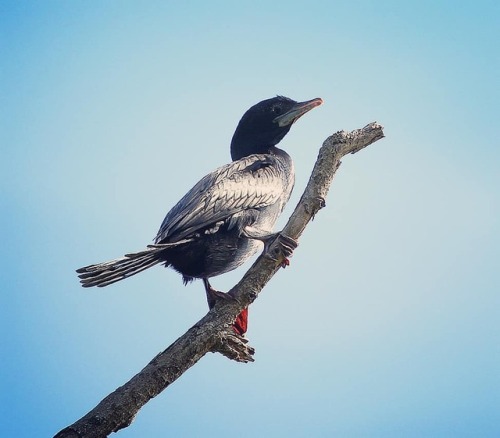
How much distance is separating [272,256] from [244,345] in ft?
2.31

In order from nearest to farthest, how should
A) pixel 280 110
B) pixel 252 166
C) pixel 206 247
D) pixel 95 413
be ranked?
1. pixel 95 413
2. pixel 206 247
3. pixel 252 166
4. pixel 280 110

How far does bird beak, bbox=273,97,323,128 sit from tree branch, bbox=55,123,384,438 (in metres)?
1.60

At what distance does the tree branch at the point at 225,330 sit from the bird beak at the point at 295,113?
63.1 inches

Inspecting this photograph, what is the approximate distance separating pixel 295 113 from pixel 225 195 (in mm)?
1392

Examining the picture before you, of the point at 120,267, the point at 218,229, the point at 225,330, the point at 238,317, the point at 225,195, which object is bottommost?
the point at 225,330

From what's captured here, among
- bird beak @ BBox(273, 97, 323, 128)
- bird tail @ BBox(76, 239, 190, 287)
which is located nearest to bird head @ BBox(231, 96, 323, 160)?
bird beak @ BBox(273, 97, 323, 128)

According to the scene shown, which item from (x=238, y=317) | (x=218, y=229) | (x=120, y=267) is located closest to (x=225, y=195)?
(x=218, y=229)

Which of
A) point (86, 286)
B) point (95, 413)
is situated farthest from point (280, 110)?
point (95, 413)

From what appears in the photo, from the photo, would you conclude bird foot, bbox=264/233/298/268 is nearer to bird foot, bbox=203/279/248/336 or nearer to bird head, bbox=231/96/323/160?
bird foot, bbox=203/279/248/336

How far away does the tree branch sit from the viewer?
14.6 feet

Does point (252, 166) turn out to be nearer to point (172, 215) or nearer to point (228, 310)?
point (172, 215)

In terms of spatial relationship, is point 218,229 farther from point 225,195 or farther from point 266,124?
point 266,124

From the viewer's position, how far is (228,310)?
4.99m

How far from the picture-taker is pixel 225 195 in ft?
19.0
